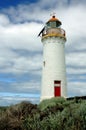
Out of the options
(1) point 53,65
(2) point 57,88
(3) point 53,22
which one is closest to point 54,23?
(3) point 53,22

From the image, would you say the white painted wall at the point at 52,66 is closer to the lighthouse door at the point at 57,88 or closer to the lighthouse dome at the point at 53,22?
the lighthouse door at the point at 57,88

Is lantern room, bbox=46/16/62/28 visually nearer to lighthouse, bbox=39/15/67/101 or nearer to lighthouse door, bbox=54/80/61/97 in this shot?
lighthouse, bbox=39/15/67/101

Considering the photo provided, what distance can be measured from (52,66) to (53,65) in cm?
13

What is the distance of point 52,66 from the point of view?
26750 mm

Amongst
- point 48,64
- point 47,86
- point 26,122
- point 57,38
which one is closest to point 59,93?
point 47,86

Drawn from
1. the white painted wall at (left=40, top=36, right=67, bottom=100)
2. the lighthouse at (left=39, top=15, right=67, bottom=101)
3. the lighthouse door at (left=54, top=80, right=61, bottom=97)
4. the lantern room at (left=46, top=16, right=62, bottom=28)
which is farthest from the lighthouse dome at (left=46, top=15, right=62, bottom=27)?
the lighthouse door at (left=54, top=80, right=61, bottom=97)

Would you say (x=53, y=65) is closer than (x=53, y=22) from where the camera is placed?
Yes

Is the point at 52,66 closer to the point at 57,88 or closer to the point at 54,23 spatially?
the point at 57,88

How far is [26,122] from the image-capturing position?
317 inches

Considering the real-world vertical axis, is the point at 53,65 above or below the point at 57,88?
above

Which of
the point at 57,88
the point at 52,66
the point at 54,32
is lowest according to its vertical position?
the point at 57,88

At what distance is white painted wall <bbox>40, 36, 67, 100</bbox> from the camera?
26422 mm

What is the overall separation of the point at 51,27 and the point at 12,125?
2224cm

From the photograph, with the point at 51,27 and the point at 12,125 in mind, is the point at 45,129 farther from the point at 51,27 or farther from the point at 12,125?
the point at 51,27
